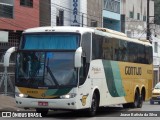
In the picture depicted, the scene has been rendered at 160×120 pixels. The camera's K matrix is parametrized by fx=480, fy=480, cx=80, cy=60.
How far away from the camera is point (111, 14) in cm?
5081

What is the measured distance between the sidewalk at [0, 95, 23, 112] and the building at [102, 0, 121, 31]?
2378cm

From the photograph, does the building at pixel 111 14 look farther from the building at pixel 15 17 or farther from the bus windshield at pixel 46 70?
the bus windshield at pixel 46 70

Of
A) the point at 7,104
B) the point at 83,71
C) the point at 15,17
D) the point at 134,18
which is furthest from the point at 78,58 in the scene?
the point at 134,18

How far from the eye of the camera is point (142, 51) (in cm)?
2719

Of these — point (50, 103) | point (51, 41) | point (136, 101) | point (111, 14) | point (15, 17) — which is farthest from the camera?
point (111, 14)

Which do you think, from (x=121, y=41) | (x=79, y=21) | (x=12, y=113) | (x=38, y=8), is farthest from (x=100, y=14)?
(x=12, y=113)

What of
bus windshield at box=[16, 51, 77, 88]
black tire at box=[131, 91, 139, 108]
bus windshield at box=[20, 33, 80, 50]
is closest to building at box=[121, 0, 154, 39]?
black tire at box=[131, 91, 139, 108]

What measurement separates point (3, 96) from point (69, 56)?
34.1 feet

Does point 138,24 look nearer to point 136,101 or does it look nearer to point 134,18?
point 134,18

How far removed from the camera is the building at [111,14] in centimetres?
4919

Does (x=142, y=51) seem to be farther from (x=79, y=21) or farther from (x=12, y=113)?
(x=79, y=21)

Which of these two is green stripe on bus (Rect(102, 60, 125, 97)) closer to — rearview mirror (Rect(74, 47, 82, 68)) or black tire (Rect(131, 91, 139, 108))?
black tire (Rect(131, 91, 139, 108))

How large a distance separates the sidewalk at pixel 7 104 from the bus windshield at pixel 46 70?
4493 mm

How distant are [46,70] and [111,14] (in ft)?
110
